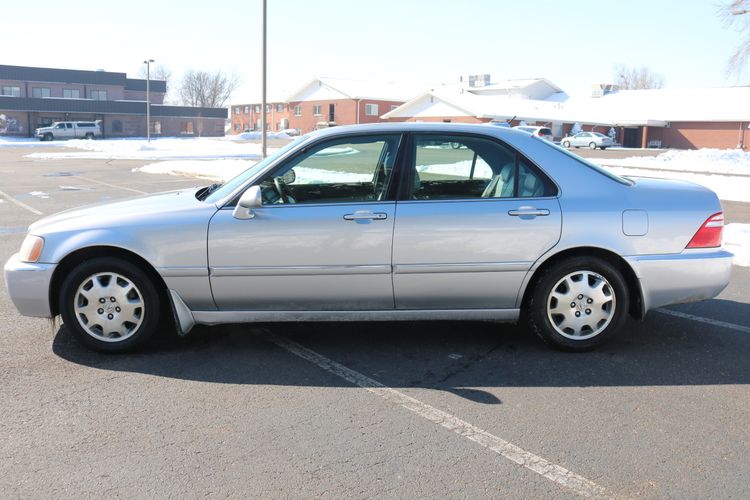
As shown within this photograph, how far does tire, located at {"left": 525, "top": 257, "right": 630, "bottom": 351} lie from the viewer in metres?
4.79

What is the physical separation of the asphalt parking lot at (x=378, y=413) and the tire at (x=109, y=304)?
0.50 ft

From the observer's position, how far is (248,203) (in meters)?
4.55

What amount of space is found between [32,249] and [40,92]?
78.7m

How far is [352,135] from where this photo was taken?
16.2 ft

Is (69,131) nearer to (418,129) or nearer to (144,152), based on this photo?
(144,152)

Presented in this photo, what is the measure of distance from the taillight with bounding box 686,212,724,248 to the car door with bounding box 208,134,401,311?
219 cm

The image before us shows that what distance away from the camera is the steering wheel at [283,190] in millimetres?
4862

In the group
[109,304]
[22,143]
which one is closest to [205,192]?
[109,304]

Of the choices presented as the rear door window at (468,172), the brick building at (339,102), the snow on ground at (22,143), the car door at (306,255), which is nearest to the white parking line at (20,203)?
the car door at (306,255)

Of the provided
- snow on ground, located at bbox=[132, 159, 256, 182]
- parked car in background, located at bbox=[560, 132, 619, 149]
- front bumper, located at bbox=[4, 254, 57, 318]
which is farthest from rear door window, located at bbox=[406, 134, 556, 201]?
parked car in background, located at bbox=[560, 132, 619, 149]

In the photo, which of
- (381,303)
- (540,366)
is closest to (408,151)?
(381,303)

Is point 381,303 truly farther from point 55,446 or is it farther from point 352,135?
point 55,446

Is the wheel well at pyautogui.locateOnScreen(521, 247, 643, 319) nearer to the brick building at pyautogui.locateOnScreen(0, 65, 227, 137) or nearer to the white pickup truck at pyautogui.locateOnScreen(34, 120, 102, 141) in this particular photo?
the white pickup truck at pyautogui.locateOnScreen(34, 120, 102, 141)

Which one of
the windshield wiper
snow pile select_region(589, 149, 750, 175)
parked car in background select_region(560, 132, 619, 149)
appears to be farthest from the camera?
parked car in background select_region(560, 132, 619, 149)
